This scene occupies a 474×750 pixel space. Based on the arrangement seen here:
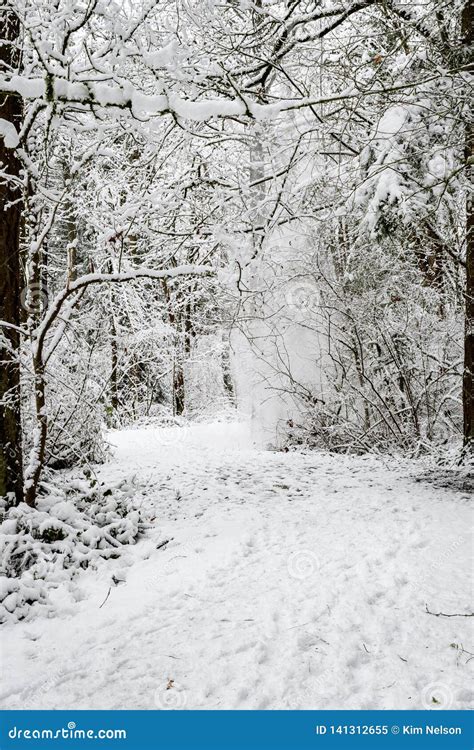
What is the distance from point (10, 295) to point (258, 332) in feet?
16.0

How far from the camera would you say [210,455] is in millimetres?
7141

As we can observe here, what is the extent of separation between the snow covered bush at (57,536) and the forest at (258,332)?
0.05 feet

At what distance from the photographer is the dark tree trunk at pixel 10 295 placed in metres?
3.64

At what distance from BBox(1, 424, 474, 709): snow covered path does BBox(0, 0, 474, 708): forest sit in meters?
0.02

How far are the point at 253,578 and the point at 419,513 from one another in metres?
1.67

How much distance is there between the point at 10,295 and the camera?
370 centimetres

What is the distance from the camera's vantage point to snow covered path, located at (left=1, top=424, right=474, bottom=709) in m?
2.17

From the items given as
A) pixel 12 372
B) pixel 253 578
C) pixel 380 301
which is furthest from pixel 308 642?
pixel 380 301
